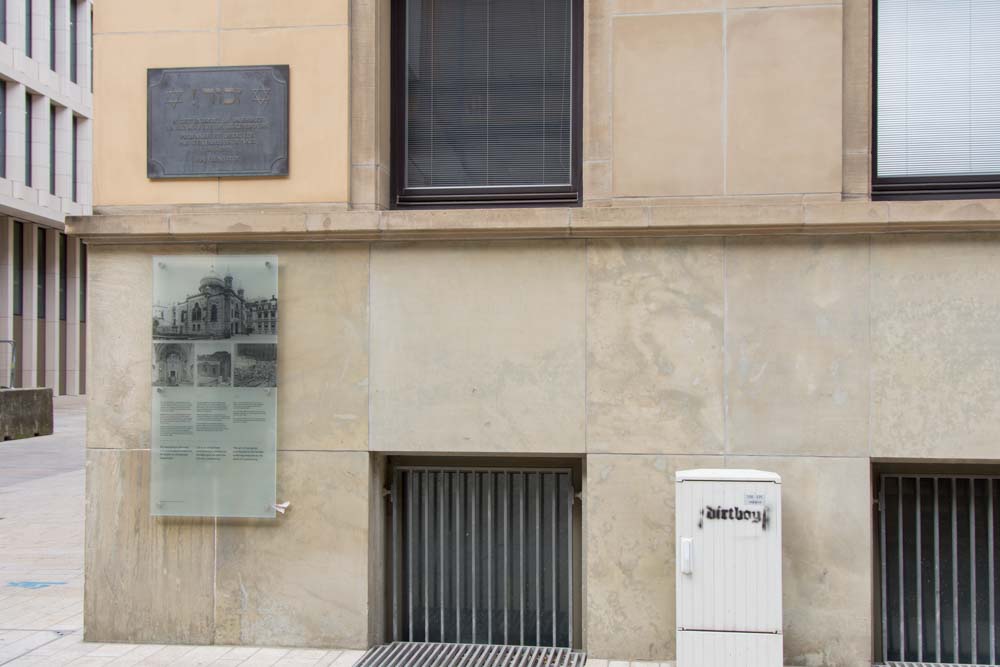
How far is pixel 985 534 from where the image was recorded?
717 centimetres

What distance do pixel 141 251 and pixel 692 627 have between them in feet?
15.8

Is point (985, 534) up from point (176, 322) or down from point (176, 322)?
down

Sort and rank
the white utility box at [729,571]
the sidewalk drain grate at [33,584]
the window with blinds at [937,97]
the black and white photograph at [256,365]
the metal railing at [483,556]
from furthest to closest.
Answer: the sidewalk drain grate at [33,584] → the metal railing at [483,556] → the black and white photograph at [256,365] → the window with blinds at [937,97] → the white utility box at [729,571]

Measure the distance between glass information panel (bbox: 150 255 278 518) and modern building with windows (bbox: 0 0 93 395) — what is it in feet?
118

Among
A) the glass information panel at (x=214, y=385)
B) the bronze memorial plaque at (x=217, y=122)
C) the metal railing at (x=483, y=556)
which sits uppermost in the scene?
the bronze memorial plaque at (x=217, y=122)

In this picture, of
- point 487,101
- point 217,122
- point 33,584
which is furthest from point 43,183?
point 487,101

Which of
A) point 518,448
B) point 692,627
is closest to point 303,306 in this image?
point 518,448

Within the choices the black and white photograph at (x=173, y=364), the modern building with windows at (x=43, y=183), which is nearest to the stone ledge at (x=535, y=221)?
the black and white photograph at (x=173, y=364)

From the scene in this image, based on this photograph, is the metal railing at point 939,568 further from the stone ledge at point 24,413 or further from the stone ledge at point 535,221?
the stone ledge at point 24,413

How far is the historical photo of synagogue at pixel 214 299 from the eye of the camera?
7480 mm

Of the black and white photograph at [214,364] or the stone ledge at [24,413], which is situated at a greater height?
the black and white photograph at [214,364]

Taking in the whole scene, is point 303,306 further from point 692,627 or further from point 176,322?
point 692,627

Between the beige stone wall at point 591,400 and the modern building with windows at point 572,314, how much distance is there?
0.07ft

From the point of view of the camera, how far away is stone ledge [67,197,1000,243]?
6781mm
